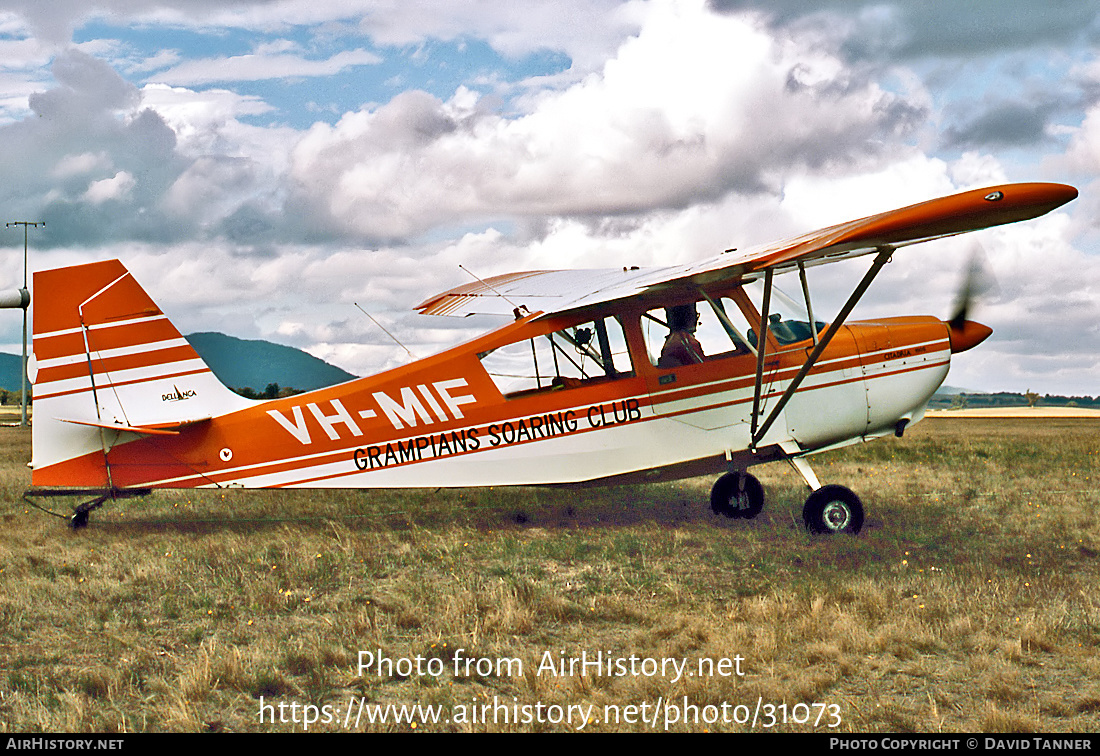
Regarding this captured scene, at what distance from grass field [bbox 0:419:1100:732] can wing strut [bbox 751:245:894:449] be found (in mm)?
1250

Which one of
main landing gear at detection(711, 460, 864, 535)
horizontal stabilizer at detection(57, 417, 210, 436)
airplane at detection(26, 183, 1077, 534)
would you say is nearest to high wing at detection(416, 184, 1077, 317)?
airplane at detection(26, 183, 1077, 534)

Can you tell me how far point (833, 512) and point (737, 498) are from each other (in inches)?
63.9

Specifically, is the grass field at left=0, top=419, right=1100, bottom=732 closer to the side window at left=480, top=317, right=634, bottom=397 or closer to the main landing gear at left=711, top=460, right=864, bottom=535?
the main landing gear at left=711, top=460, right=864, bottom=535

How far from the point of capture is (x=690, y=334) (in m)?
8.86

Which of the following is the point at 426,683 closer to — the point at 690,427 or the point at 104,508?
the point at 690,427

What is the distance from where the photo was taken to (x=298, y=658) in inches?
201

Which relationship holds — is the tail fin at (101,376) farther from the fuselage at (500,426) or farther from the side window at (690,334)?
the side window at (690,334)

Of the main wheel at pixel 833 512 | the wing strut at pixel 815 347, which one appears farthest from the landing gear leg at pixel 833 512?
the wing strut at pixel 815 347

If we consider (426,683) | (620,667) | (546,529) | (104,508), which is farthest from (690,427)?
(104,508)

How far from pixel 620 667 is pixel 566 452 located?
3.65 metres

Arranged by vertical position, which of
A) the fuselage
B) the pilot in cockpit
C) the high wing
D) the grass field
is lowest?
the grass field

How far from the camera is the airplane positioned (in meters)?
8.34

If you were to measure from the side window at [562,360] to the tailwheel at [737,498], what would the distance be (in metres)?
2.50

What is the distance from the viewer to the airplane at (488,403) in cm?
834
